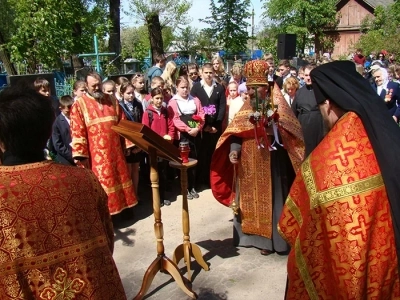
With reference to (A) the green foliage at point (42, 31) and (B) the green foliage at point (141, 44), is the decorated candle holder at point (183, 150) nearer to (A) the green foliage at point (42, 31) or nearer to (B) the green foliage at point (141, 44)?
(A) the green foliage at point (42, 31)

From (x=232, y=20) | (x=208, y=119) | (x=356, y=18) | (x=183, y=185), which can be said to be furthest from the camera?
(x=356, y=18)

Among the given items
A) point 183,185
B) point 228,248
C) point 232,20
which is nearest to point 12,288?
point 183,185

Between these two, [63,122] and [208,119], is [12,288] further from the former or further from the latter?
[208,119]

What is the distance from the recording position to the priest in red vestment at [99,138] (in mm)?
4941

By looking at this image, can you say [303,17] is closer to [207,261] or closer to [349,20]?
[349,20]

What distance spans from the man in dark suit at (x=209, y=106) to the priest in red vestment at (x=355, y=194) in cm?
444

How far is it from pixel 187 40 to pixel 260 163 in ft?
81.1

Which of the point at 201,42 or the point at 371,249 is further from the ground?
the point at 201,42

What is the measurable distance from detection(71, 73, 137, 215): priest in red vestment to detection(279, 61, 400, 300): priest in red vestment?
329cm

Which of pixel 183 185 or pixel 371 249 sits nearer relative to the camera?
pixel 371 249

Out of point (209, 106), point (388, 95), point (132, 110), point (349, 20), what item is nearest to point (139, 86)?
point (132, 110)

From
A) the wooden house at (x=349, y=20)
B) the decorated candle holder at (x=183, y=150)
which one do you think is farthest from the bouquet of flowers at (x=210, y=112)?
the wooden house at (x=349, y=20)

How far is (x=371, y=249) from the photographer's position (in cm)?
212

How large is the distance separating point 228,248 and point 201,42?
25.3 meters
